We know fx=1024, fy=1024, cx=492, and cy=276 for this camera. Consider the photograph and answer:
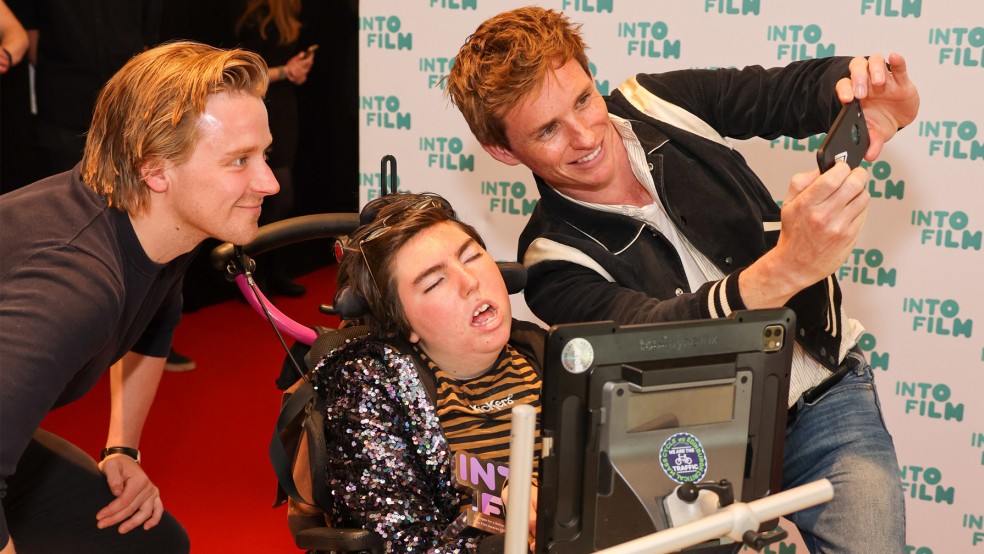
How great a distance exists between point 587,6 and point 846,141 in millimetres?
1491

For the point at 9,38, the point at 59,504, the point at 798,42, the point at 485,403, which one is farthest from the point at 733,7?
the point at 9,38

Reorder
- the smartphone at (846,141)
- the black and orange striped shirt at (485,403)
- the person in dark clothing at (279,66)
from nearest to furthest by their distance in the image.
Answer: the smartphone at (846,141), the black and orange striped shirt at (485,403), the person in dark clothing at (279,66)

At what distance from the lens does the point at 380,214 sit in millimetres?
2170

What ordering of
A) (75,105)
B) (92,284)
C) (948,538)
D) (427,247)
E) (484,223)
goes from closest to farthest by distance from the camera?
(92,284) → (427,247) → (948,538) → (484,223) → (75,105)

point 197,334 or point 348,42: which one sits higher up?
point 348,42

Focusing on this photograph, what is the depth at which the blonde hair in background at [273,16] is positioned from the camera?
5223mm

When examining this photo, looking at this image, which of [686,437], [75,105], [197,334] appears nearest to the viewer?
[686,437]

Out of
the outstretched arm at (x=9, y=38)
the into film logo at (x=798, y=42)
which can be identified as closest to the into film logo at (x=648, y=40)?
the into film logo at (x=798, y=42)

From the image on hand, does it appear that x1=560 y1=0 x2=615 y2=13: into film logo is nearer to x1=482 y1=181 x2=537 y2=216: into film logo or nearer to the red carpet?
x1=482 y1=181 x2=537 y2=216: into film logo

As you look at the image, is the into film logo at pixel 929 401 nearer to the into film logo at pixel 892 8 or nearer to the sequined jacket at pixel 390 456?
the into film logo at pixel 892 8

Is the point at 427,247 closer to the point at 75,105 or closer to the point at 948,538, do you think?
the point at 948,538

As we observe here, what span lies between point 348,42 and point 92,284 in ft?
16.9

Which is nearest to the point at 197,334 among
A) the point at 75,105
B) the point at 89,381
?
the point at 75,105

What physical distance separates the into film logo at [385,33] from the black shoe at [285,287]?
3077 millimetres
